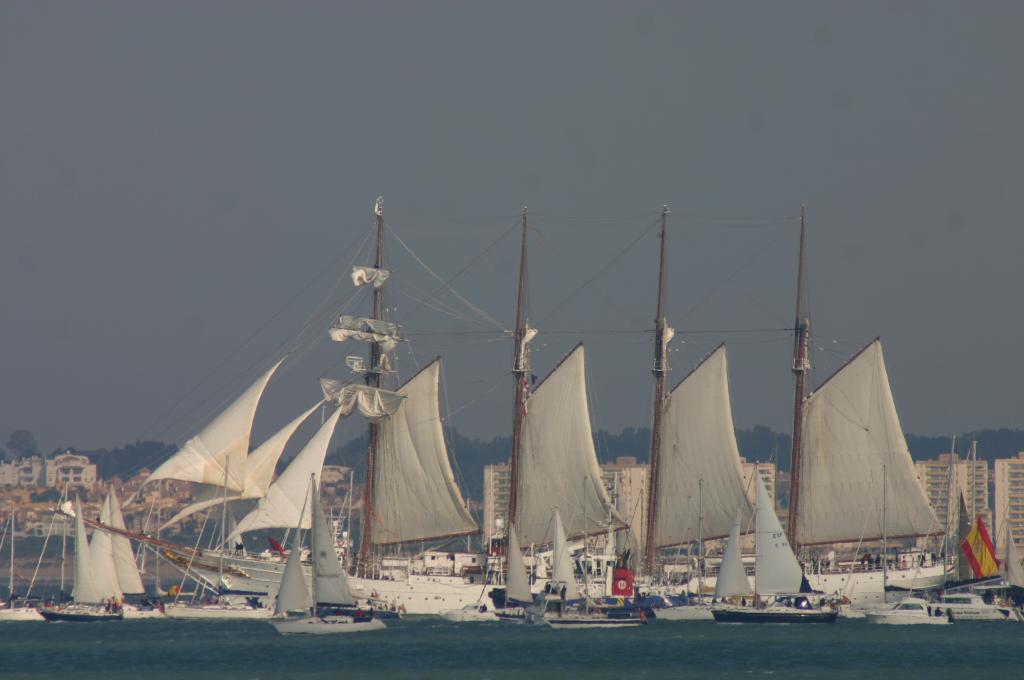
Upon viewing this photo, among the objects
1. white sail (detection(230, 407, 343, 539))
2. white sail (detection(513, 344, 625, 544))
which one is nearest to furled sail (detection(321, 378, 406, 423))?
white sail (detection(230, 407, 343, 539))

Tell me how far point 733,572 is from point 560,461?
1428 centimetres

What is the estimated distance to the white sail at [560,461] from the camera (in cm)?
10544


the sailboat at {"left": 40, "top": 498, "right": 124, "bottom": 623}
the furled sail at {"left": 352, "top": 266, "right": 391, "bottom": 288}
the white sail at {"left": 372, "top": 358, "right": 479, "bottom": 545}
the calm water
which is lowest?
the calm water

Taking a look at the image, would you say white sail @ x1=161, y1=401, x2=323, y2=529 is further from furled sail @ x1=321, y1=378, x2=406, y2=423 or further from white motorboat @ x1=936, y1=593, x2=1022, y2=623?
white motorboat @ x1=936, y1=593, x2=1022, y2=623

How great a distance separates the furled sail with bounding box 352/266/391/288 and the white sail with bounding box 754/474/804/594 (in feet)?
86.6

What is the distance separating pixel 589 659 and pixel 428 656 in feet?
20.3

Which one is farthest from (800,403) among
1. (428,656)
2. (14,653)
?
(14,653)

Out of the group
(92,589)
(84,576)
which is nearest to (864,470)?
(92,589)

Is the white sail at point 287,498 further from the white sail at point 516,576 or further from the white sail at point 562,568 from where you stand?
the white sail at point 562,568

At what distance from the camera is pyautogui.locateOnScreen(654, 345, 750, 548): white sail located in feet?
351

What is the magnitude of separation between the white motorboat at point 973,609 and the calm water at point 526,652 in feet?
6.48

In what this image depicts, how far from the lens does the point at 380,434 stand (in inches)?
4158

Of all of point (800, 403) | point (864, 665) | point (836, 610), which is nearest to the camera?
point (864, 665)

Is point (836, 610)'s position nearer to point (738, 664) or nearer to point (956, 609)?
point (956, 609)
